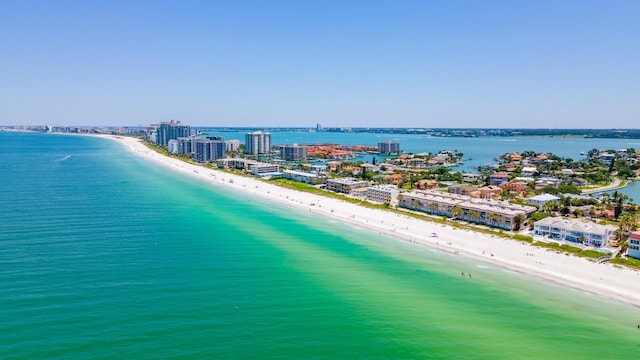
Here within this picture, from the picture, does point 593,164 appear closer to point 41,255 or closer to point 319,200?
point 319,200

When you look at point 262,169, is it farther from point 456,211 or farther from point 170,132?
point 170,132

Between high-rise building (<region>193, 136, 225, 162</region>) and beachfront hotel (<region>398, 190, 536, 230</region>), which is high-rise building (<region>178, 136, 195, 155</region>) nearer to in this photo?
high-rise building (<region>193, 136, 225, 162</region>)

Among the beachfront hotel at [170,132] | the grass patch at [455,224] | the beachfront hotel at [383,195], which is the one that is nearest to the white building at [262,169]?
the grass patch at [455,224]

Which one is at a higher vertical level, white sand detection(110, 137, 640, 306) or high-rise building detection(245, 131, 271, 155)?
high-rise building detection(245, 131, 271, 155)

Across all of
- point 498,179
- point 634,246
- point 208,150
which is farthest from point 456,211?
point 208,150

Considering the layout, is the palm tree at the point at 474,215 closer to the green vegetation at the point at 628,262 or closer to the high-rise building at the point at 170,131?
the green vegetation at the point at 628,262

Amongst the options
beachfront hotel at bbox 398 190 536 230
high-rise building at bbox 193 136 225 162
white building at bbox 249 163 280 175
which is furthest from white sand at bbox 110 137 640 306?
high-rise building at bbox 193 136 225 162
